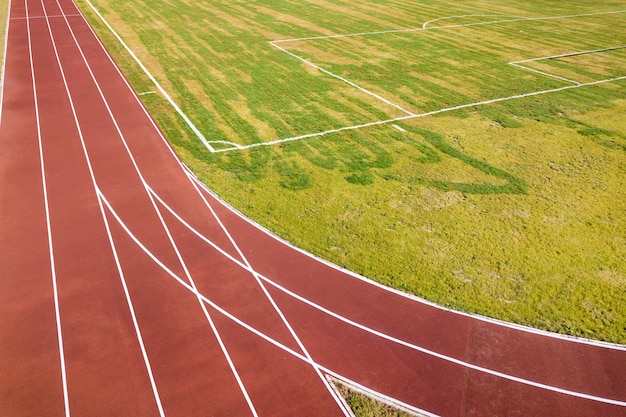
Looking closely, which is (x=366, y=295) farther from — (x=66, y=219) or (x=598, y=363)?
(x=66, y=219)

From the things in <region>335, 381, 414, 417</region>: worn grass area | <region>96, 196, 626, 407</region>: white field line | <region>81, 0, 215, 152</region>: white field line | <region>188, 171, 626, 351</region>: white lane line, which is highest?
<region>81, 0, 215, 152</region>: white field line

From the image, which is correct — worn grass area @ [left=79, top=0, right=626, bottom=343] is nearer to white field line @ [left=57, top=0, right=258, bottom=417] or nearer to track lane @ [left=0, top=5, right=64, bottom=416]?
white field line @ [left=57, top=0, right=258, bottom=417]

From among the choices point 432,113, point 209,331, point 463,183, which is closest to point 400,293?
point 209,331

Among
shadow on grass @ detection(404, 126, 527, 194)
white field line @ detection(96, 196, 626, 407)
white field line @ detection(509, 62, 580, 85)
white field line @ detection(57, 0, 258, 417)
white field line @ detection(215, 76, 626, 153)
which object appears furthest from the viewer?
white field line @ detection(509, 62, 580, 85)

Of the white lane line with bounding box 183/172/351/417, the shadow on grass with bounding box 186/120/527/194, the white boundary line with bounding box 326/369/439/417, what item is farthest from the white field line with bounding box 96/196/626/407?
the shadow on grass with bounding box 186/120/527/194

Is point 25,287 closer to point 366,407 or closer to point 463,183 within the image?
point 366,407

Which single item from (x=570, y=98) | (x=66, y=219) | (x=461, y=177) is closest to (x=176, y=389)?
(x=66, y=219)

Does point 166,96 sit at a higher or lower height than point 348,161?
higher
